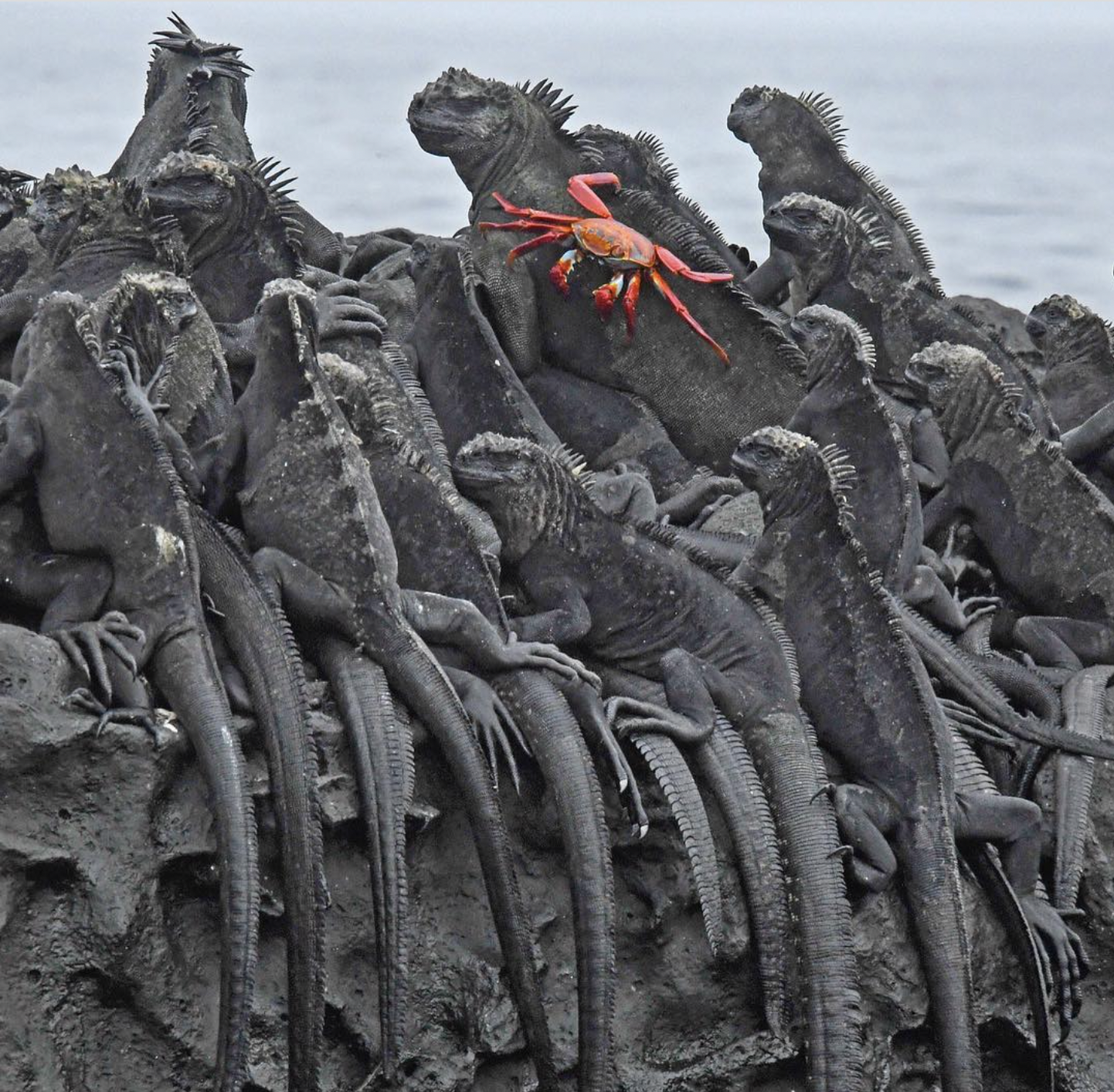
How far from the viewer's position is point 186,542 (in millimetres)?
6156

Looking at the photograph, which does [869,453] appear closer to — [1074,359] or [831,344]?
[831,344]

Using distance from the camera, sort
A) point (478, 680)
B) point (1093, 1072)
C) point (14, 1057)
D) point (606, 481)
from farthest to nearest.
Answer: point (606, 481)
point (1093, 1072)
point (478, 680)
point (14, 1057)

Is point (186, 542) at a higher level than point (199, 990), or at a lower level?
Answer: higher

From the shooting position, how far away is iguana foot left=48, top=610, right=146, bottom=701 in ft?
19.3

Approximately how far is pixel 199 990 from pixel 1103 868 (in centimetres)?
267

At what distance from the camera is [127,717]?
19.2 ft

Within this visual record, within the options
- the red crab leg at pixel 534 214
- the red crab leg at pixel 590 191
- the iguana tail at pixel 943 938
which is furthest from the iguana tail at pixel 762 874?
the red crab leg at pixel 590 191

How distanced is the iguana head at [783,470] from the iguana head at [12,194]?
110 inches

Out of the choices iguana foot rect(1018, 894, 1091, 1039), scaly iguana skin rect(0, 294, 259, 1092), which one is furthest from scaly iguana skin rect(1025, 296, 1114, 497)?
scaly iguana skin rect(0, 294, 259, 1092)

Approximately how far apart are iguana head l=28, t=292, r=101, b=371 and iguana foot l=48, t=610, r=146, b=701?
0.65 meters

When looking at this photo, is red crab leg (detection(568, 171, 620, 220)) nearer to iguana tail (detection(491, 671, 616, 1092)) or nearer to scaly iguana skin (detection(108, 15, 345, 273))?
scaly iguana skin (detection(108, 15, 345, 273))

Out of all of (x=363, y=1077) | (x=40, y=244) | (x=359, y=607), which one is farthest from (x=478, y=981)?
(x=40, y=244)

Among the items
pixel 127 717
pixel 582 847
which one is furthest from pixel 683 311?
pixel 127 717

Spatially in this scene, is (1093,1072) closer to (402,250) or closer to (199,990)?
(199,990)
